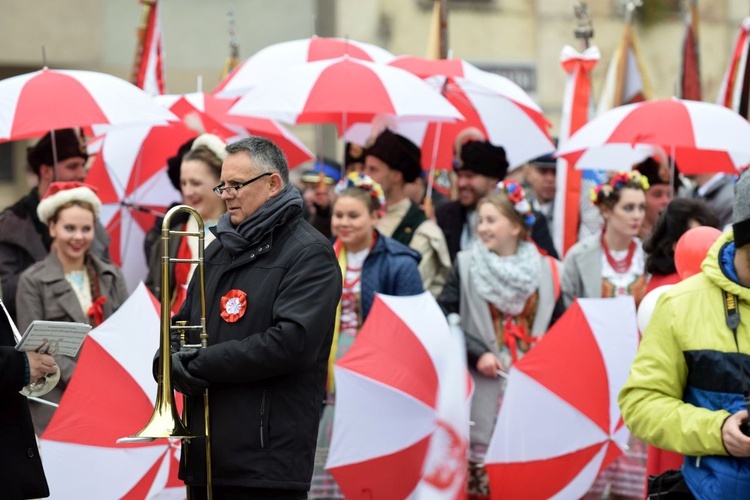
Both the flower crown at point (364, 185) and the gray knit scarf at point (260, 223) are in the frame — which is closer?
the gray knit scarf at point (260, 223)

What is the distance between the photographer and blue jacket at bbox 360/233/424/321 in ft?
26.5

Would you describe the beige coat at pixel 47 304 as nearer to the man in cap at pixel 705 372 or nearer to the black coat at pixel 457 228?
the black coat at pixel 457 228

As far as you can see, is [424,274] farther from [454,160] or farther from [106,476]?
[106,476]

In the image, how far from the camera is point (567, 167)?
35.1ft

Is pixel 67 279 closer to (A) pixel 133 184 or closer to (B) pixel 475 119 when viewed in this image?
(A) pixel 133 184

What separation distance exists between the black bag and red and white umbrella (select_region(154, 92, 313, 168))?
17.8 feet

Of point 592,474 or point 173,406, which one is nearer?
point 173,406

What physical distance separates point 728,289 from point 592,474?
8.95 feet

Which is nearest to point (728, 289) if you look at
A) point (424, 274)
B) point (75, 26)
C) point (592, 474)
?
point (592, 474)

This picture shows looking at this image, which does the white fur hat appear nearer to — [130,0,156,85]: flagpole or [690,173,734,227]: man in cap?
[130,0,156,85]: flagpole

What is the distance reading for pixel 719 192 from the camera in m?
9.85

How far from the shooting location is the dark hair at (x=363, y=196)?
8.24 m

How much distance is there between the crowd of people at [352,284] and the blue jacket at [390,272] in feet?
0.04

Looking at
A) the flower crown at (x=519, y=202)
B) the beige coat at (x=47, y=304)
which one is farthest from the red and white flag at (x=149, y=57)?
the flower crown at (x=519, y=202)
